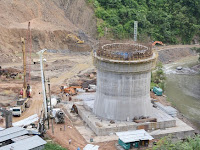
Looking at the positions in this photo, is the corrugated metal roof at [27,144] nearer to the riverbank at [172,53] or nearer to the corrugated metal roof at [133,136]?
the corrugated metal roof at [133,136]

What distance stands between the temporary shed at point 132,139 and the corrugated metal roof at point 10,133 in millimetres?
7121

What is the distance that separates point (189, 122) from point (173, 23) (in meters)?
46.7

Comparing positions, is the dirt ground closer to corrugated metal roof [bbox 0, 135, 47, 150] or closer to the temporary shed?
the temporary shed

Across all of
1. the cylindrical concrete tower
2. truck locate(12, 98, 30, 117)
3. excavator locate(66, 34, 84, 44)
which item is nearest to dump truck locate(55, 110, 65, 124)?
the cylindrical concrete tower

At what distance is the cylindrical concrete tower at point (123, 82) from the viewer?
89.4ft

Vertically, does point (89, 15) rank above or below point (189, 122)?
above

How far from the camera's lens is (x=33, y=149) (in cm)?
2267

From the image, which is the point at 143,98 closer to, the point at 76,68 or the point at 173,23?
the point at 76,68

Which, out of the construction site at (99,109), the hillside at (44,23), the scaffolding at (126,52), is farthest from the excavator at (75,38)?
the scaffolding at (126,52)

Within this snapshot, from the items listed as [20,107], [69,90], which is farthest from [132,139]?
[69,90]

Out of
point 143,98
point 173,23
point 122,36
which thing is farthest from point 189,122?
point 173,23

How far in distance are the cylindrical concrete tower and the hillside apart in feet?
93.2

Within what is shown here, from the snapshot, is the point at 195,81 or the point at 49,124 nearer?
the point at 49,124

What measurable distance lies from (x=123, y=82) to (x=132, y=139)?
527 cm
